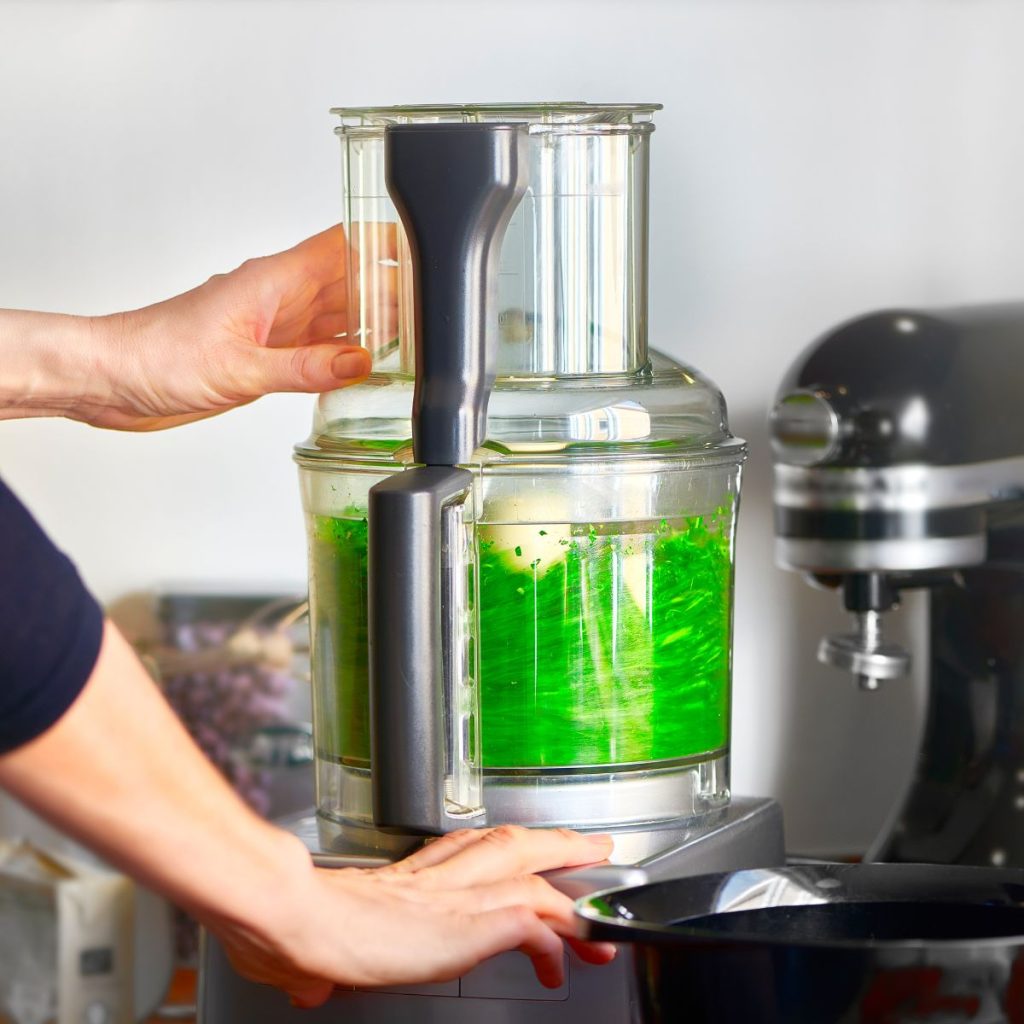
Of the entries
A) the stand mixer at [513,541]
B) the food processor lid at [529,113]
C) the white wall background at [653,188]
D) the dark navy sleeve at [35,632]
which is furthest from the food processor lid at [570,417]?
the white wall background at [653,188]

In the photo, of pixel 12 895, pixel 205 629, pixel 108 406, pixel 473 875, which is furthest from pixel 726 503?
pixel 12 895

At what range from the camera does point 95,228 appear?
3.42 feet

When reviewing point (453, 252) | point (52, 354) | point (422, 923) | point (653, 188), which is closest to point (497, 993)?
point (422, 923)

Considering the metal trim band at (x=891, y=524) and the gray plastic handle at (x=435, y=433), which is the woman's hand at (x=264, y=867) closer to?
the gray plastic handle at (x=435, y=433)

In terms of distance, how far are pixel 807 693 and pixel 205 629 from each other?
→ 446 millimetres

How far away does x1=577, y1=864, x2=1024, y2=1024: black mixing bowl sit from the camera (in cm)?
40

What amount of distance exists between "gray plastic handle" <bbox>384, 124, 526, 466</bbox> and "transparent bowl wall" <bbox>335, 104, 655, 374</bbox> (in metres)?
0.04

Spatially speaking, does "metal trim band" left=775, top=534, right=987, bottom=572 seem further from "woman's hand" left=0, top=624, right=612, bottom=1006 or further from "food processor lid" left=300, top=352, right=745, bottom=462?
"woman's hand" left=0, top=624, right=612, bottom=1006

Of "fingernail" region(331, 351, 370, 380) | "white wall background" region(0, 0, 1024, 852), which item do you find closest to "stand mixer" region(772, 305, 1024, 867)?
"white wall background" region(0, 0, 1024, 852)

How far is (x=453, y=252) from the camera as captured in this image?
1.82ft

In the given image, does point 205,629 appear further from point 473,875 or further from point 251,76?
point 473,875

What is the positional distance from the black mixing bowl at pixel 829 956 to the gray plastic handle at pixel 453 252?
187 mm

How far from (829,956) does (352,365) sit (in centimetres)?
34

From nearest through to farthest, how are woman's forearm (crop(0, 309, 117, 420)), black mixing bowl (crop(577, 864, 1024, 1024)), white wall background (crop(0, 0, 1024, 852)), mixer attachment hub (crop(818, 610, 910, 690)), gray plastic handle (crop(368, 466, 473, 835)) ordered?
black mixing bowl (crop(577, 864, 1024, 1024)) < gray plastic handle (crop(368, 466, 473, 835)) < woman's forearm (crop(0, 309, 117, 420)) < mixer attachment hub (crop(818, 610, 910, 690)) < white wall background (crop(0, 0, 1024, 852))
